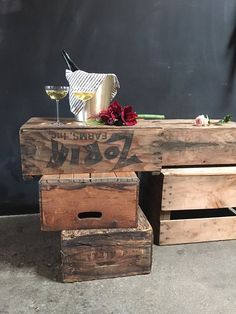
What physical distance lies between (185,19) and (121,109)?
762 millimetres

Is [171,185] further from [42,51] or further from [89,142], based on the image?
[42,51]

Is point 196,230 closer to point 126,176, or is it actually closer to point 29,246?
point 126,176

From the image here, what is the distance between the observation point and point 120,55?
1.65m

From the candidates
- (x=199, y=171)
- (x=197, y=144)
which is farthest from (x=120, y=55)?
(x=199, y=171)

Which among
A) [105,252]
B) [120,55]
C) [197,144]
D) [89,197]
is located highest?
[120,55]

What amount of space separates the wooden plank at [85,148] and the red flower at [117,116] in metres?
0.05

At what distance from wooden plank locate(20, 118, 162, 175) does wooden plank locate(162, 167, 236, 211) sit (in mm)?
206

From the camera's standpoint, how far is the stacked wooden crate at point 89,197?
118cm

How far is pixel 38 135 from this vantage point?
1187mm

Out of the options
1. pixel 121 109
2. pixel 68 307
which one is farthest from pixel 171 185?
pixel 68 307

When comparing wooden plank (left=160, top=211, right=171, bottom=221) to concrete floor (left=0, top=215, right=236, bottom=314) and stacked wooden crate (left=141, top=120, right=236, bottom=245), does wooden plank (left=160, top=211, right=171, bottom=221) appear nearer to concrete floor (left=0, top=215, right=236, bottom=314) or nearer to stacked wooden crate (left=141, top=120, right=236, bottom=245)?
stacked wooden crate (left=141, top=120, right=236, bottom=245)

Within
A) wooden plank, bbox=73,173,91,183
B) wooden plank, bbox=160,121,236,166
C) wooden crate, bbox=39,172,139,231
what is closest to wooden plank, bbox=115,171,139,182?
wooden crate, bbox=39,172,139,231

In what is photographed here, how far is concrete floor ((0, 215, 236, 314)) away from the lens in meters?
1.08

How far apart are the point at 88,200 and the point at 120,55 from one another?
0.87 m
